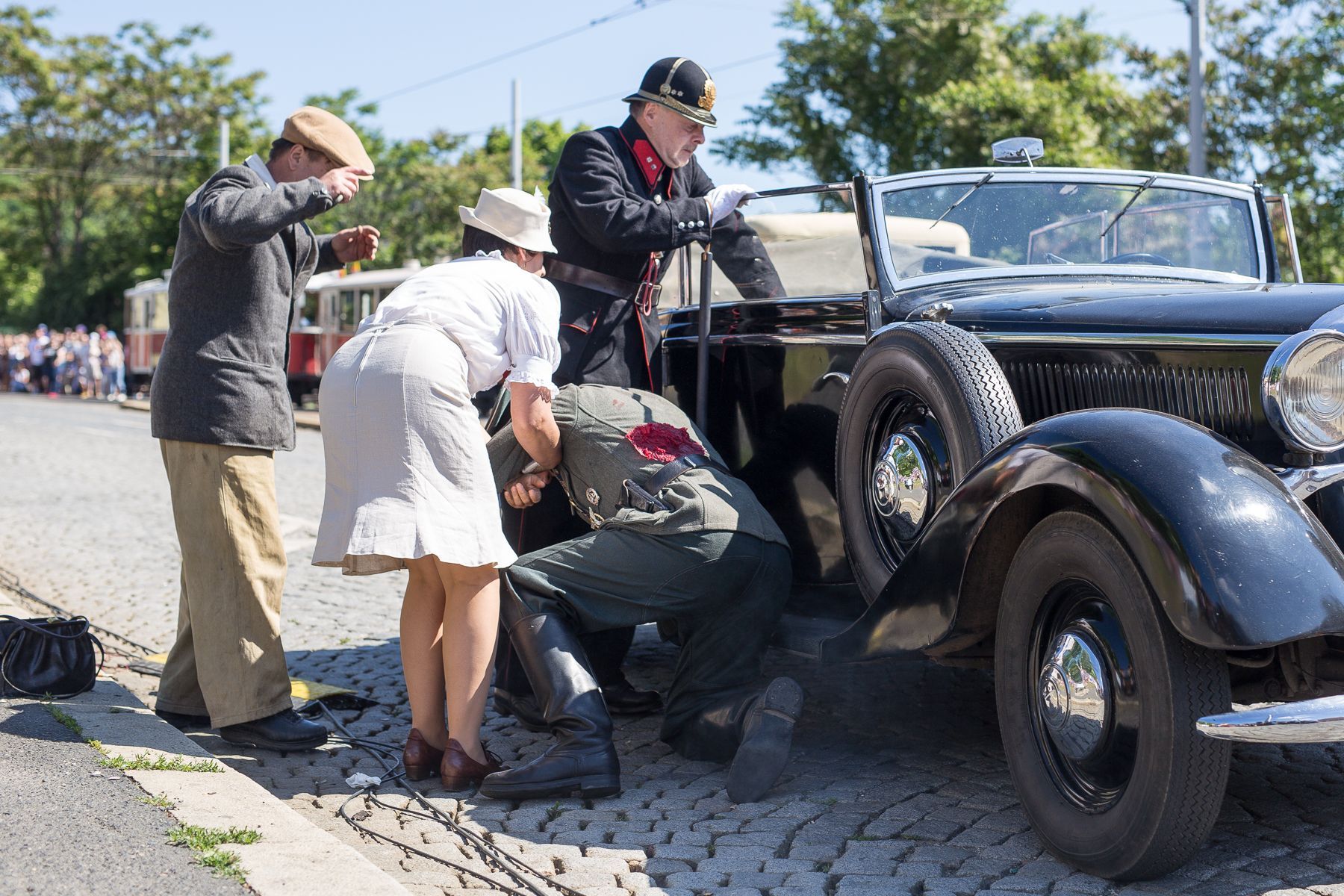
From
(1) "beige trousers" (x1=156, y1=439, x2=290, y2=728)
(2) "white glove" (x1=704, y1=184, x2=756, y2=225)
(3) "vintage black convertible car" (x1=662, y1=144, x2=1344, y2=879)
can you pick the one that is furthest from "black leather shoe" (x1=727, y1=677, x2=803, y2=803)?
(2) "white glove" (x1=704, y1=184, x2=756, y2=225)

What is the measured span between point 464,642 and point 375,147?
34.5 meters

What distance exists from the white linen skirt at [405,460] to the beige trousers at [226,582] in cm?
44

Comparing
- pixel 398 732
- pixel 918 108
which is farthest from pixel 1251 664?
pixel 918 108

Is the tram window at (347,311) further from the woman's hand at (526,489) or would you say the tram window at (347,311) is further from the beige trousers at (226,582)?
the woman's hand at (526,489)

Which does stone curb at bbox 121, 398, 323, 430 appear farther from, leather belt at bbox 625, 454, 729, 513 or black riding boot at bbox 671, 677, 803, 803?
black riding boot at bbox 671, 677, 803, 803

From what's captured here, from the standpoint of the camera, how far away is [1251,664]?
2670mm

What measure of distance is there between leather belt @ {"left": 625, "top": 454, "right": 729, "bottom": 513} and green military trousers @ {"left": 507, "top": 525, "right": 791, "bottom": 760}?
110mm

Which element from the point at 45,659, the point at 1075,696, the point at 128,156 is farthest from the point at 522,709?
the point at 128,156

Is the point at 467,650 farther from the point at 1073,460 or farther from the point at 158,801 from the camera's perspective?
the point at 1073,460

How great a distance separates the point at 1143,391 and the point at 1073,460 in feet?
2.23

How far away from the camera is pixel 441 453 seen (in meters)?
3.59

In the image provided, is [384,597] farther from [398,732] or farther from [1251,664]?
[1251,664]

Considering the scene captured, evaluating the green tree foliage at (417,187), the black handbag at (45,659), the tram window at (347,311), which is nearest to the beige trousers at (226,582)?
Result: the black handbag at (45,659)

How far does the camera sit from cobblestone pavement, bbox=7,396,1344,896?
2.90m
